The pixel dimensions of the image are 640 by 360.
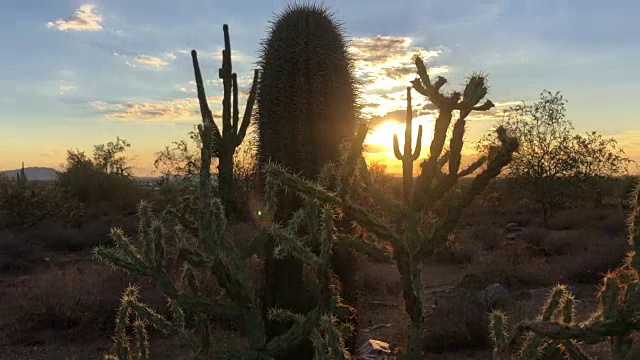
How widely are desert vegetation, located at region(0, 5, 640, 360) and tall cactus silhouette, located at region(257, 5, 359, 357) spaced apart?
17mm

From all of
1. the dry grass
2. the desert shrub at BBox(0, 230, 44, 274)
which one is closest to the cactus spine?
the dry grass

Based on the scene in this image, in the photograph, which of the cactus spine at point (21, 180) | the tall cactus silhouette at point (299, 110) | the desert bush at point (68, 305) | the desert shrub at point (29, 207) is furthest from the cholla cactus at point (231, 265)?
the cactus spine at point (21, 180)

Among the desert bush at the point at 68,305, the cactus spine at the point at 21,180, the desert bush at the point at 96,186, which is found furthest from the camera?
the desert bush at the point at 96,186

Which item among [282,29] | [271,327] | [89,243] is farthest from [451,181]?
[89,243]

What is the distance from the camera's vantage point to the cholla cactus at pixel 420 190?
8.13 feet

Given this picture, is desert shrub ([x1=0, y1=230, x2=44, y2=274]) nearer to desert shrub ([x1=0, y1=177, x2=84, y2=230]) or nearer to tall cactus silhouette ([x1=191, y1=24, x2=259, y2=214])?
desert shrub ([x1=0, y1=177, x2=84, y2=230])

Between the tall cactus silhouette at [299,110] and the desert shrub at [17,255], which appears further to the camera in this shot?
the desert shrub at [17,255]

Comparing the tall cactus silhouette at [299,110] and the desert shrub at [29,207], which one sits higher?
the tall cactus silhouette at [299,110]

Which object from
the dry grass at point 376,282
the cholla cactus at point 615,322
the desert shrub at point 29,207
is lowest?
the dry grass at point 376,282

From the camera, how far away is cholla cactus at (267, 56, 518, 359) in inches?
97.6

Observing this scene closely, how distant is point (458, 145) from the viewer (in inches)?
97.2

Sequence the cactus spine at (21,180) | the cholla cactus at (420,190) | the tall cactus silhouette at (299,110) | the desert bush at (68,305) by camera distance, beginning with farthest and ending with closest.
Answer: the cactus spine at (21,180) < the desert bush at (68,305) < the tall cactus silhouette at (299,110) < the cholla cactus at (420,190)

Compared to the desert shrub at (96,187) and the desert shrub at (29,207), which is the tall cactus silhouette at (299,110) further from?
the desert shrub at (96,187)

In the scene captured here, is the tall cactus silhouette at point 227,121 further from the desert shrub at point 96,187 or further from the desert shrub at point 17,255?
the desert shrub at point 96,187
